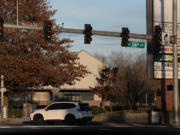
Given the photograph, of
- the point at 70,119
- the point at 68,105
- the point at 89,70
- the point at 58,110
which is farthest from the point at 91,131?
the point at 89,70

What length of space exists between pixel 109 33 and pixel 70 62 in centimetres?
1802

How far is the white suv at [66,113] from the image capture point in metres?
30.6

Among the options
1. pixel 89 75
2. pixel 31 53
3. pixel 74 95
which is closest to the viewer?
pixel 31 53

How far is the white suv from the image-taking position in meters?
30.6

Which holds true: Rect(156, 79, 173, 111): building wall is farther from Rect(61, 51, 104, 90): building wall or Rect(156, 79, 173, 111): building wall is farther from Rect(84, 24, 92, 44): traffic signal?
Rect(61, 51, 104, 90): building wall

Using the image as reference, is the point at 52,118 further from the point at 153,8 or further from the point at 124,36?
the point at 153,8

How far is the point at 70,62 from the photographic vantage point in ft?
147

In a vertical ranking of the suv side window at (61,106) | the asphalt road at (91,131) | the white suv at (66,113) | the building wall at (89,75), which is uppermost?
the building wall at (89,75)

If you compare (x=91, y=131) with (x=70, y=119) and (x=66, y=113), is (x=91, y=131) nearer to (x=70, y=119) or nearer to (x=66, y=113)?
(x=70, y=119)

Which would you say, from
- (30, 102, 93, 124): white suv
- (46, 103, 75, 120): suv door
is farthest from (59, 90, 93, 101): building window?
(46, 103, 75, 120): suv door

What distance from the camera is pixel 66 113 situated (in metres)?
30.8

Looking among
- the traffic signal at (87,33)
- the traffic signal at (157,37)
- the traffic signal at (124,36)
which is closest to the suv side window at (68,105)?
the traffic signal at (87,33)

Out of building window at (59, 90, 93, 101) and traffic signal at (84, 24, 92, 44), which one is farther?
building window at (59, 90, 93, 101)

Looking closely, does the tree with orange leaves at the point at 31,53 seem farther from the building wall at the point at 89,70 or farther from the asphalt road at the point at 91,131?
Result: the building wall at the point at 89,70
